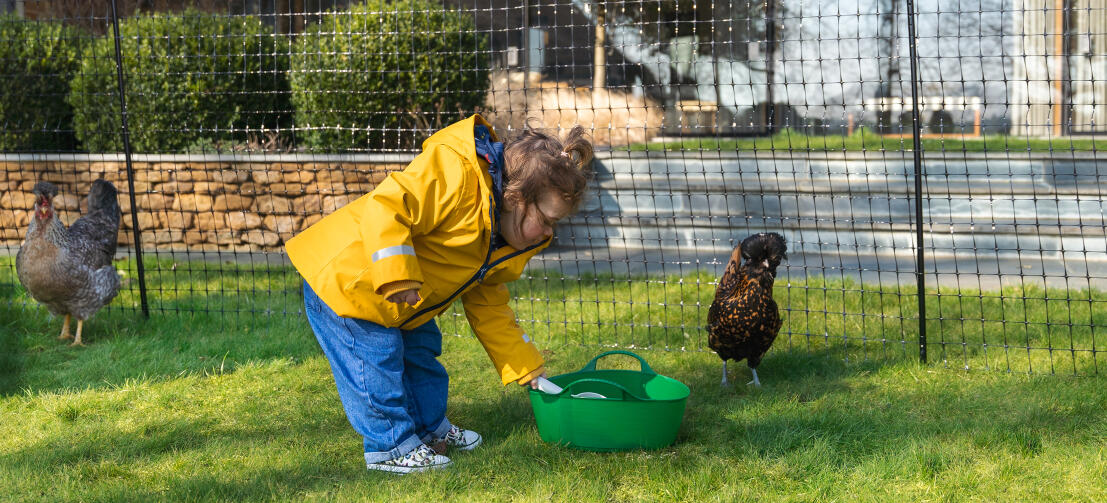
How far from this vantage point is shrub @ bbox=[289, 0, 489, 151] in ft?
24.3

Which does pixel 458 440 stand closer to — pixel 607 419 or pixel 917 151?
pixel 607 419

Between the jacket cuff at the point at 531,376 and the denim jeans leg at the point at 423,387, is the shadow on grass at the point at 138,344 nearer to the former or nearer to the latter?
the denim jeans leg at the point at 423,387

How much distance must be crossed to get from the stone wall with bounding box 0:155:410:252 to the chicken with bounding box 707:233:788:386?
4.01 metres

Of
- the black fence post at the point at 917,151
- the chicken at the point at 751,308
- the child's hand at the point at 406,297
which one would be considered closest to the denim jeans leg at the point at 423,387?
the child's hand at the point at 406,297

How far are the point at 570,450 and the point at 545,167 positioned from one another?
1.03m

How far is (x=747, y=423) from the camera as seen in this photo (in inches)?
130

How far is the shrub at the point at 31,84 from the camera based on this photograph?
8.10m

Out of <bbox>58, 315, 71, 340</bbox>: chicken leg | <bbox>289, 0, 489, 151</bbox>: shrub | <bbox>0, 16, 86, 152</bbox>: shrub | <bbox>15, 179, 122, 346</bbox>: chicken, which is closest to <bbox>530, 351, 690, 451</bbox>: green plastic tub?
<bbox>15, 179, 122, 346</bbox>: chicken

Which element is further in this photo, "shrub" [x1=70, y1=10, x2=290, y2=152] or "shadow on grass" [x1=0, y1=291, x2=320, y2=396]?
"shrub" [x1=70, y1=10, x2=290, y2=152]

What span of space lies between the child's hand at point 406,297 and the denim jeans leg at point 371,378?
307 mm

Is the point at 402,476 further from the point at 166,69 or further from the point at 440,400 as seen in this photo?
the point at 166,69

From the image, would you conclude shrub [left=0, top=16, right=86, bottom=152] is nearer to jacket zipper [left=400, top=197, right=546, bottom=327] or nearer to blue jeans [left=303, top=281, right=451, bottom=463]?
blue jeans [left=303, top=281, right=451, bottom=463]

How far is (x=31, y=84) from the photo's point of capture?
836 cm

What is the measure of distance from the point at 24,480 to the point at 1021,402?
373 centimetres
